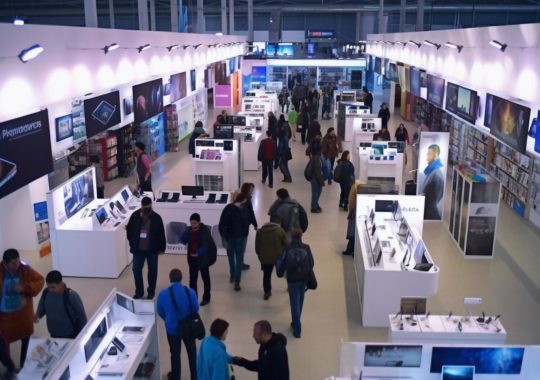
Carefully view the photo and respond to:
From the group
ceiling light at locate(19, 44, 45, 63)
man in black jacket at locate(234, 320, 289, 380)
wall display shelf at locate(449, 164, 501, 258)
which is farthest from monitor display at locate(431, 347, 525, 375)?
ceiling light at locate(19, 44, 45, 63)

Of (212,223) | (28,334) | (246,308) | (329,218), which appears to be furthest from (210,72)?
(28,334)

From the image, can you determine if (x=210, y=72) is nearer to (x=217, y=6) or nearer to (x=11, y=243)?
(x=11, y=243)

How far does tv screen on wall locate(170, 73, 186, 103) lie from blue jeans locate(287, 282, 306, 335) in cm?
897

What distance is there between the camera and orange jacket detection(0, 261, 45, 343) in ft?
19.8

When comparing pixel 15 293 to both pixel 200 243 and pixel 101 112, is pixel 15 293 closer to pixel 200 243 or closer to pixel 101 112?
pixel 200 243

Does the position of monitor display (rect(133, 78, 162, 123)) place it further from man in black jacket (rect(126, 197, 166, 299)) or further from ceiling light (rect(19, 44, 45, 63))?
man in black jacket (rect(126, 197, 166, 299))

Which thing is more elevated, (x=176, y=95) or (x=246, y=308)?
(x=176, y=95)

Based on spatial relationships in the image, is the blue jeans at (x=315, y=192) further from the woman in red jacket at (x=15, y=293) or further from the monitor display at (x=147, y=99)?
the woman in red jacket at (x=15, y=293)

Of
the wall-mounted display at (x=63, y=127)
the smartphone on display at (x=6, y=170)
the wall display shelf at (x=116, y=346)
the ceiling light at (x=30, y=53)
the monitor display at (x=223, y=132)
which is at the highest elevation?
the ceiling light at (x=30, y=53)

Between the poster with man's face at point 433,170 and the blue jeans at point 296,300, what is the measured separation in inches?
215

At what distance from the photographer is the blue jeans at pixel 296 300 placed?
22.7ft

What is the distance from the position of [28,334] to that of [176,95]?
9851 mm

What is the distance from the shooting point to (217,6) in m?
36.5

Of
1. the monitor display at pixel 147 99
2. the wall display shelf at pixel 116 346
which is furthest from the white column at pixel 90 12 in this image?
the wall display shelf at pixel 116 346
